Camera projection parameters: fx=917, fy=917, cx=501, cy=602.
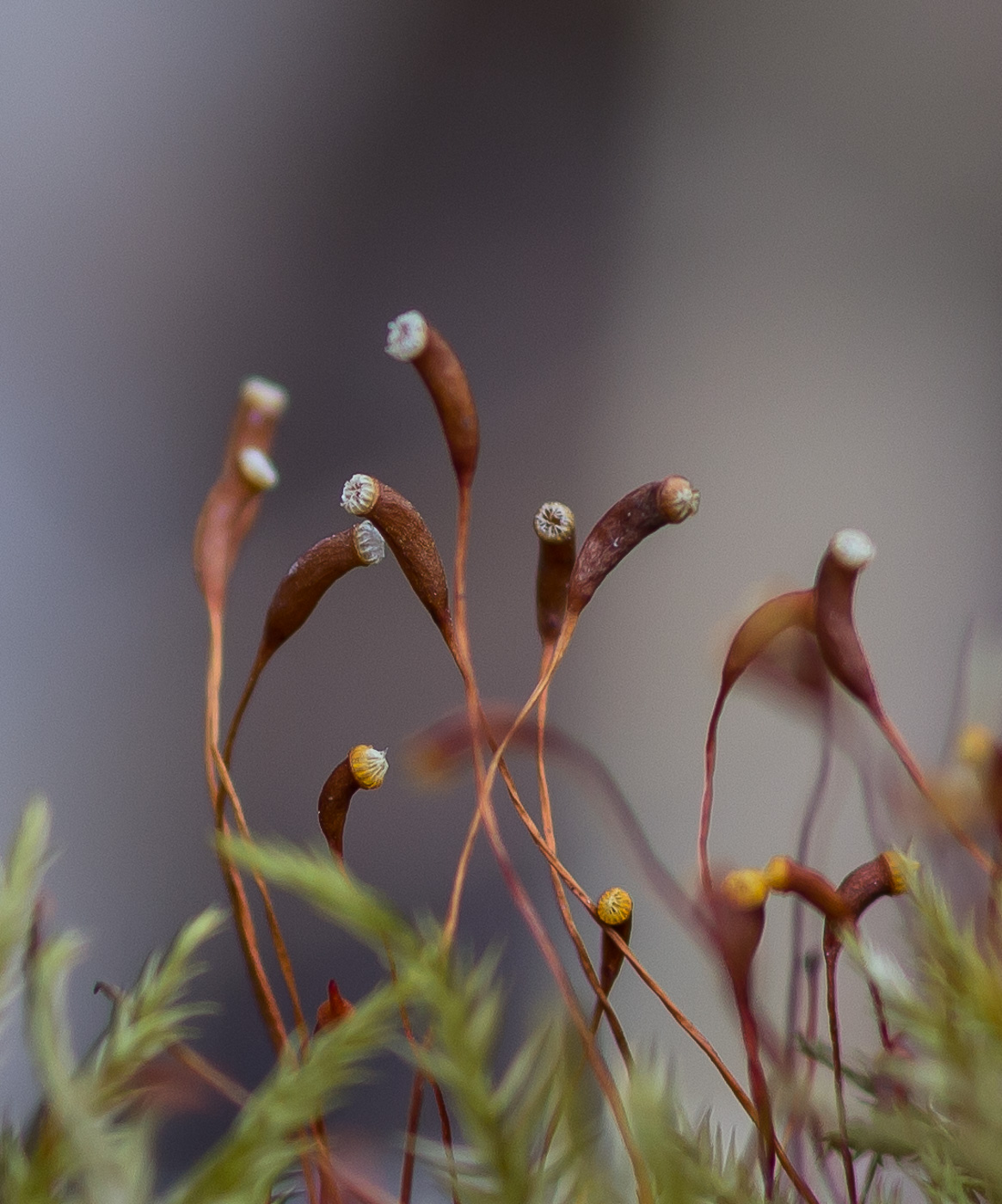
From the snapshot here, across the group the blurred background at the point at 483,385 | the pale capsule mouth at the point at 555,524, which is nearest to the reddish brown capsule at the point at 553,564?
the pale capsule mouth at the point at 555,524

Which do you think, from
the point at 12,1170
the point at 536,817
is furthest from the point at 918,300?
the point at 12,1170

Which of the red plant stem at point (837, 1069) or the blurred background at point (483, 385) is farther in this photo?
the blurred background at point (483, 385)

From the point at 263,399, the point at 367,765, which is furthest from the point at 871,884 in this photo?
the point at 263,399

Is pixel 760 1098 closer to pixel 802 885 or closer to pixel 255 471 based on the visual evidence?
pixel 802 885

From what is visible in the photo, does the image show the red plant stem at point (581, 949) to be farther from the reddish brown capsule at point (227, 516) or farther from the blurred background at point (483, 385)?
the blurred background at point (483, 385)

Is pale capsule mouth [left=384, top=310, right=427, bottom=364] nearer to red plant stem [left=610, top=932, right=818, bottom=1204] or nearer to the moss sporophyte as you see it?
the moss sporophyte

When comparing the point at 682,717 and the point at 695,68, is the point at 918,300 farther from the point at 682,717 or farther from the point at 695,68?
the point at 682,717
